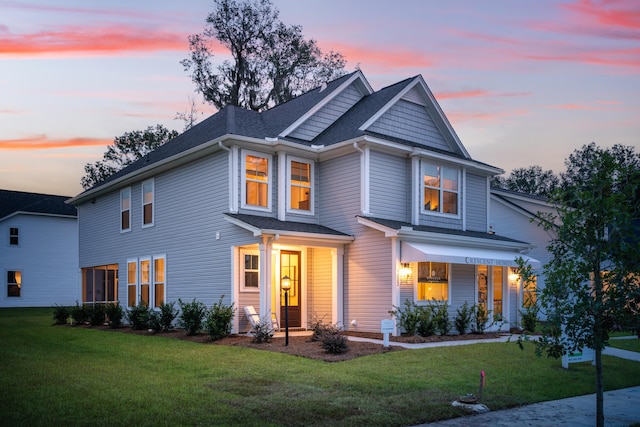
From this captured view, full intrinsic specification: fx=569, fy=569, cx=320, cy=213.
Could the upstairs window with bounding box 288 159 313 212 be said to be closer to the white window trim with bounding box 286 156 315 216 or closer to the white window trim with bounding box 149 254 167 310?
the white window trim with bounding box 286 156 315 216

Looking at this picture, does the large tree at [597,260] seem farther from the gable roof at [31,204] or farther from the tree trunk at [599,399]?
the gable roof at [31,204]

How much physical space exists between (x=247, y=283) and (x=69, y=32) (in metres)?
8.77

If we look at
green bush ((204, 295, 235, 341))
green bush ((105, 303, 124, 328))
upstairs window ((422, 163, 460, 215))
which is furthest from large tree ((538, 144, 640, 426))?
green bush ((105, 303, 124, 328))

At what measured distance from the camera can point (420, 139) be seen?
20.2 meters

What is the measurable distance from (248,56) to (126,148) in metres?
11.5

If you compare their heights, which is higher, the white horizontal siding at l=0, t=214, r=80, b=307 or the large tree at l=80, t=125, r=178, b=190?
the large tree at l=80, t=125, r=178, b=190

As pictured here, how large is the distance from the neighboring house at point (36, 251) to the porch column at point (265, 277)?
23.4 meters

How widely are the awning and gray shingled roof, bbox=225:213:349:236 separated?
235 centimetres

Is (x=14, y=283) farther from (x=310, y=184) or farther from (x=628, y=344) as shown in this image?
(x=628, y=344)

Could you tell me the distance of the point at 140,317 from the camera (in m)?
19.0

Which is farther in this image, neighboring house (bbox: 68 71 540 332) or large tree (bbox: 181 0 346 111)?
large tree (bbox: 181 0 346 111)

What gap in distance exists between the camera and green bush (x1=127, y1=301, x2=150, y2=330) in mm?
18906

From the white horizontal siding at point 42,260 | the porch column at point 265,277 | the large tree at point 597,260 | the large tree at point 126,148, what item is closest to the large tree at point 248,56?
the large tree at point 126,148

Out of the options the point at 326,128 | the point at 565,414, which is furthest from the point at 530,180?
the point at 565,414
